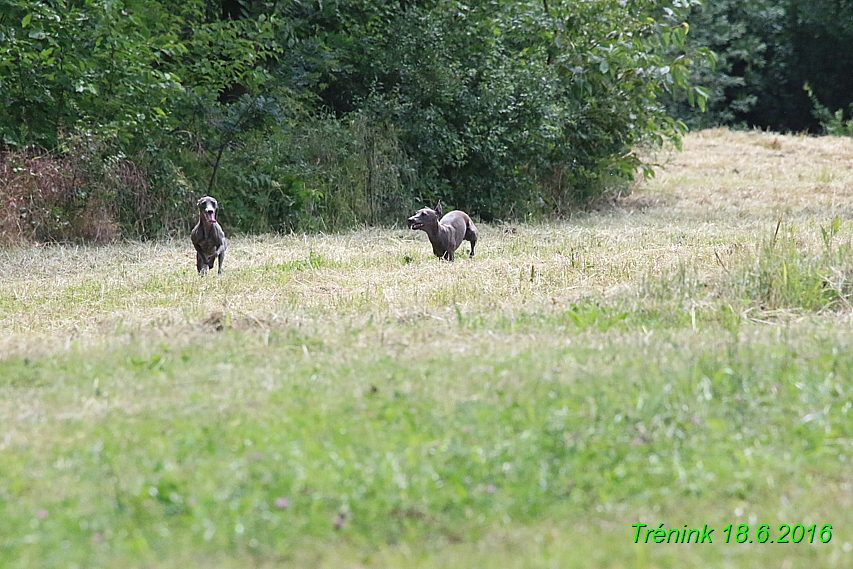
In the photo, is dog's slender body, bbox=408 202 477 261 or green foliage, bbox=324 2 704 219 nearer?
Result: dog's slender body, bbox=408 202 477 261

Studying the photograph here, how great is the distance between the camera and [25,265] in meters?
13.1

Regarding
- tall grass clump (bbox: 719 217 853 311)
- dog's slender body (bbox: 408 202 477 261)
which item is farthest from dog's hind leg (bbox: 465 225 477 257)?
tall grass clump (bbox: 719 217 853 311)

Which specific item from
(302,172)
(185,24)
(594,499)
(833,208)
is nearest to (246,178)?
(302,172)

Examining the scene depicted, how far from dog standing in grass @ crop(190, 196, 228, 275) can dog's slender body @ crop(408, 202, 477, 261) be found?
2209 millimetres

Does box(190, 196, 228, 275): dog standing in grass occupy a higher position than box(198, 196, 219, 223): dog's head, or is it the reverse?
box(198, 196, 219, 223): dog's head

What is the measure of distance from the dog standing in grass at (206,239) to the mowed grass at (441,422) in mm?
1835

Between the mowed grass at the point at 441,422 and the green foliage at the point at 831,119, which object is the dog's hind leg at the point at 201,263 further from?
the green foliage at the point at 831,119

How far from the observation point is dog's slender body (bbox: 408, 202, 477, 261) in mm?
12211

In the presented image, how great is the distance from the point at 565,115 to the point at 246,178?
6.31m

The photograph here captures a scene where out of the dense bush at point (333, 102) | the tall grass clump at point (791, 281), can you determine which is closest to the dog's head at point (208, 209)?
the dense bush at point (333, 102)

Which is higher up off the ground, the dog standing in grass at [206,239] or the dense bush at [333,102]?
the dense bush at [333,102]

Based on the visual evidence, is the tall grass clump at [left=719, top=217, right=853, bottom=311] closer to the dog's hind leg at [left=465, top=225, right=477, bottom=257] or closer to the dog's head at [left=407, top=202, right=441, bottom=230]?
the dog's head at [left=407, top=202, right=441, bottom=230]

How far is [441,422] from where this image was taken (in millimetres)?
5574

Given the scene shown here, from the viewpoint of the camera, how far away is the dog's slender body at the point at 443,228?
12211 millimetres
